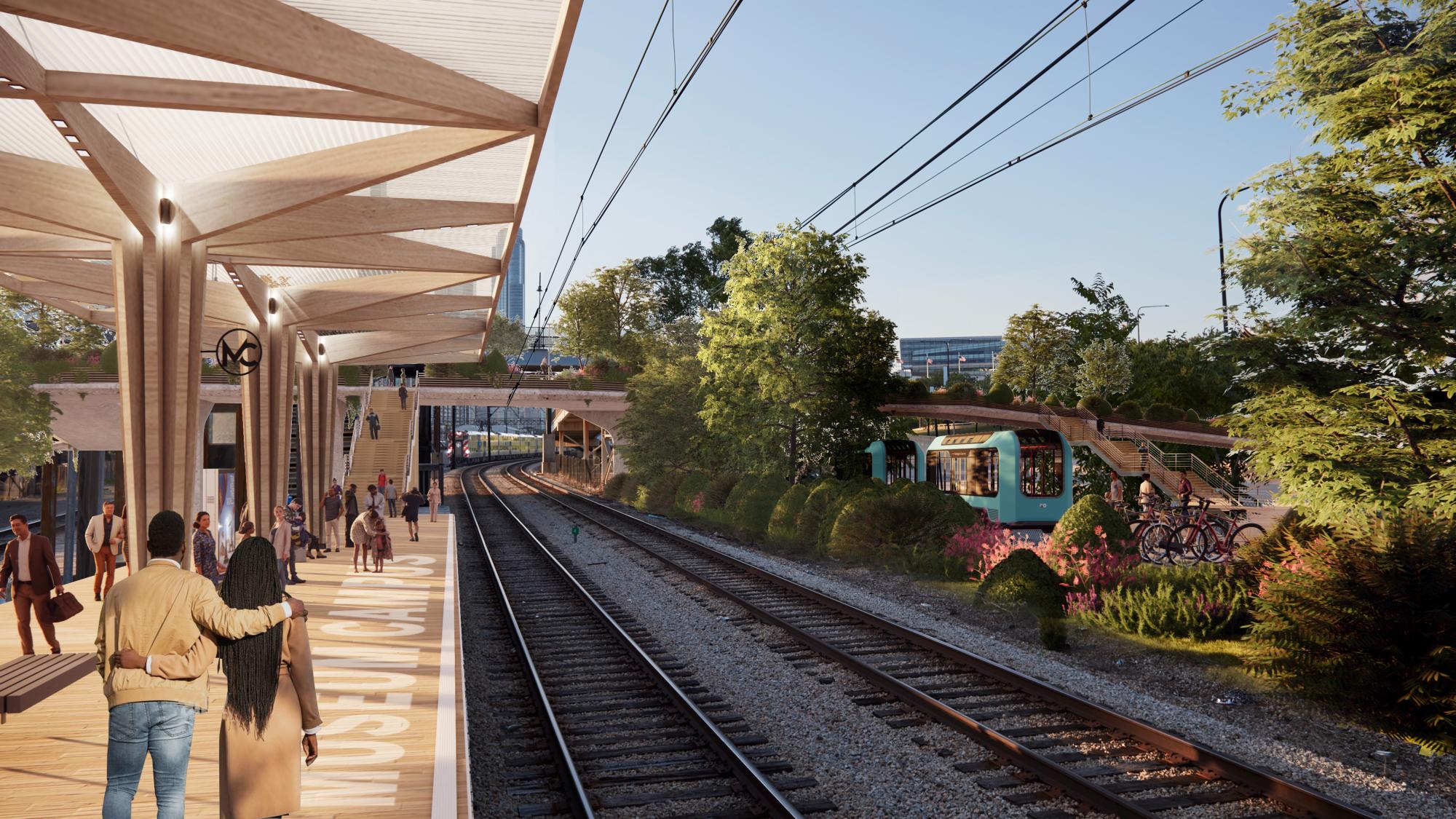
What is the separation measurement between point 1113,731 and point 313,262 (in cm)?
1361

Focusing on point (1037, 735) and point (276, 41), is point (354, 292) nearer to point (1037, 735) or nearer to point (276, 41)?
point (276, 41)

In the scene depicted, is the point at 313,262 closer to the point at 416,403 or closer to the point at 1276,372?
the point at 1276,372

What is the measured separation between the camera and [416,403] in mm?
47188

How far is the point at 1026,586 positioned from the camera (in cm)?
1491

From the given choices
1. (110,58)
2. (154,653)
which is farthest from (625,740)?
(110,58)

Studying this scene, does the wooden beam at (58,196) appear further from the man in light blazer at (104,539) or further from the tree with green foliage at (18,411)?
the tree with green foliage at (18,411)

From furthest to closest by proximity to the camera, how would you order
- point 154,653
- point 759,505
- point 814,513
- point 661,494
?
point 661,494, point 759,505, point 814,513, point 154,653

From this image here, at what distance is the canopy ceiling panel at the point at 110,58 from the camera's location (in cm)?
886

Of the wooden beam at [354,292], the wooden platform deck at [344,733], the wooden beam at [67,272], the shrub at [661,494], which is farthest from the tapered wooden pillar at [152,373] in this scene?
the shrub at [661,494]

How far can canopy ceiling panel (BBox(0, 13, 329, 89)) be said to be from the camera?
886 centimetres

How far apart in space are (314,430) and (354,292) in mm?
7022

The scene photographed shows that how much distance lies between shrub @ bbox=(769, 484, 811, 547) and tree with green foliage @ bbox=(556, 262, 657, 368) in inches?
2146

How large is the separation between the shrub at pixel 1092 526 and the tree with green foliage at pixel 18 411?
37777 millimetres

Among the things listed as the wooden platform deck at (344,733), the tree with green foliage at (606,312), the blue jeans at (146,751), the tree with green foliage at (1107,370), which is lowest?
the wooden platform deck at (344,733)
